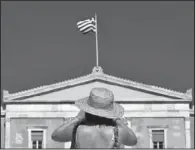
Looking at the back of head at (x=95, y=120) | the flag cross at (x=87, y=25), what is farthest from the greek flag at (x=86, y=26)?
the back of head at (x=95, y=120)

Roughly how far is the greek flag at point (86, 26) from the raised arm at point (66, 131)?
49.4 meters

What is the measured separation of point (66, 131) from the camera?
8656 millimetres

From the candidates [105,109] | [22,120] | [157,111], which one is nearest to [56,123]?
[22,120]

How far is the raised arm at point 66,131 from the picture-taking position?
28.3 ft

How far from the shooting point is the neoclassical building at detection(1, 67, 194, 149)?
59.4 m

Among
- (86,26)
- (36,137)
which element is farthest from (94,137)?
(36,137)

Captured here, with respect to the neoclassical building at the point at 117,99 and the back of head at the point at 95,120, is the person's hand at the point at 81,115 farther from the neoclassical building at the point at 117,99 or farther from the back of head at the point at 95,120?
the neoclassical building at the point at 117,99

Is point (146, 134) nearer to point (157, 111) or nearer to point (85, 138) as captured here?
point (157, 111)

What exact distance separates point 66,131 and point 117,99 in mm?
50589

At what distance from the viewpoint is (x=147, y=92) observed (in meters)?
59.8

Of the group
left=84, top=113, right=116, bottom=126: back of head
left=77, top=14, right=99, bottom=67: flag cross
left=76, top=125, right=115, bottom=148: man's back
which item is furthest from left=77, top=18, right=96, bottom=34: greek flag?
left=76, top=125, right=115, bottom=148: man's back

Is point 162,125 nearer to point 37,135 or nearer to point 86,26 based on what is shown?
point 37,135

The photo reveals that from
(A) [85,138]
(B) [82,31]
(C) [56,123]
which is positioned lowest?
(A) [85,138]

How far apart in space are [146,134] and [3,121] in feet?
27.3
